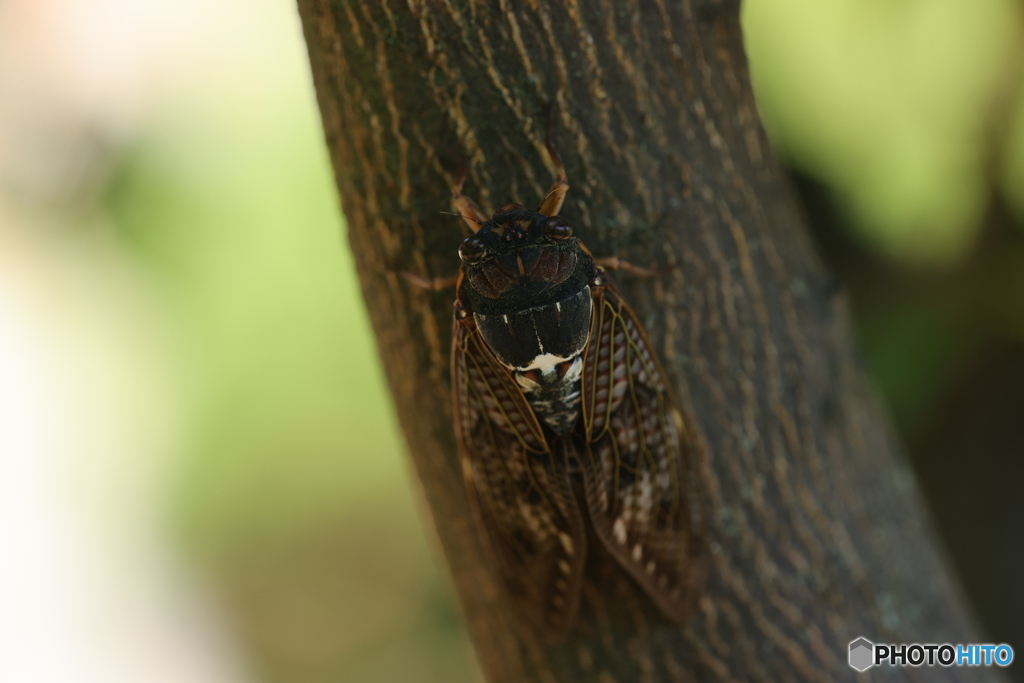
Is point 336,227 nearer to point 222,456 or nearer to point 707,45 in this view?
point 222,456

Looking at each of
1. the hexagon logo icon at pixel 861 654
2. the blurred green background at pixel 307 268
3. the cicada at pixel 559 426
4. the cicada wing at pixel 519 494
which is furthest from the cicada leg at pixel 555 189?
the hexagon logo icon at pixel 861 654

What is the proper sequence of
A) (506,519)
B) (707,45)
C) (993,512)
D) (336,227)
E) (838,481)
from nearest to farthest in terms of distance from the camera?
(707,45), (506,519), (838,481), (993,512), (336,227)

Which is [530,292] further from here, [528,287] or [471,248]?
[471,248]

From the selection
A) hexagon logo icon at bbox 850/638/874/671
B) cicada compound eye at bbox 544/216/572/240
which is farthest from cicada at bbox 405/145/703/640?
hexagon logo icon at bbox 850/638/874/671

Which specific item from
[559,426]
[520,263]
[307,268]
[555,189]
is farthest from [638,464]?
[307,268]

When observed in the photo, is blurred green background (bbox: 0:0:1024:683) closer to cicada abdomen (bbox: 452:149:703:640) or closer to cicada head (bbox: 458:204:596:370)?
cicada abdomen (bbox: 452:149:703:640)

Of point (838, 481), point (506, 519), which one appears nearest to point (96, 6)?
point (506, 519)

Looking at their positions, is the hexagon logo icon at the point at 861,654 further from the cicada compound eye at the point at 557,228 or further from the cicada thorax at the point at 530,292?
the cicada compound eye at the point at 557,228
